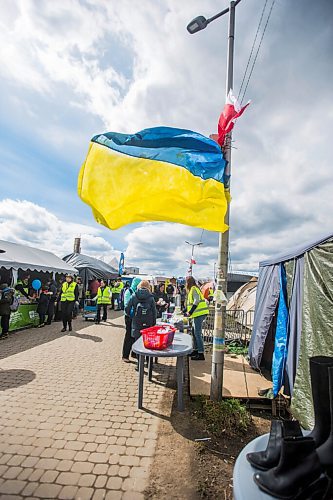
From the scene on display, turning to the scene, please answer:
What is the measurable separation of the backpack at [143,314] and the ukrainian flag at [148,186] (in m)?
2.84

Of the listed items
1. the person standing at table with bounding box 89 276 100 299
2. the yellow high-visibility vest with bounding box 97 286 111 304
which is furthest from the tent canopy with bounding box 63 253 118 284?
the yellow high-visibility vest with bounding box 97 286 111 304

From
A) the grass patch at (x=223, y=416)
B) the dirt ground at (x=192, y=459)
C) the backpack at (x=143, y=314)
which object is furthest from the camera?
the backpack at (x=143, y=314)

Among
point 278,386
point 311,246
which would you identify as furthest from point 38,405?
point 311,246

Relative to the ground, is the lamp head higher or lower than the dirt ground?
higher

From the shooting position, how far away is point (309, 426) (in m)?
3.27

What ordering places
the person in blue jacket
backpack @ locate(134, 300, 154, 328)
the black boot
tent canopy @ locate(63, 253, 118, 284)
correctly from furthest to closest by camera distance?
tent canopy @ locate(63, 253, 118, 284), the person in blue jacket, backpack @ locate(134, 300, 154, 328), the black boot

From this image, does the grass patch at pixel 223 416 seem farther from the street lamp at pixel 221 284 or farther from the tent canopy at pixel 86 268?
the tent canopy at pixel 86 268

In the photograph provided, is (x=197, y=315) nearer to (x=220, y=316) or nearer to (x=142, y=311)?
(x=142, y=311)

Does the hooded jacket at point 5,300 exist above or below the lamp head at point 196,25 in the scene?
below

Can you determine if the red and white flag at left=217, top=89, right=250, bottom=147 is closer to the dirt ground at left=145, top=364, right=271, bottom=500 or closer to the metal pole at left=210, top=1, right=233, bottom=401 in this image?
the metal pole at left=210, top=1, right=233, bottom=401

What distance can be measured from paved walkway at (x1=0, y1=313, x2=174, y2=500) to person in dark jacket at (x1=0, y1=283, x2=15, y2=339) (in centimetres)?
175

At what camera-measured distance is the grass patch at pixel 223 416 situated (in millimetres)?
3625

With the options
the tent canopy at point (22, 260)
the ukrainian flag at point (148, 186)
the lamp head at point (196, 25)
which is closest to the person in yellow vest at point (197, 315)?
the ukrainian flag at point (148, 186)

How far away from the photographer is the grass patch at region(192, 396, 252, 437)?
11.9 ft
